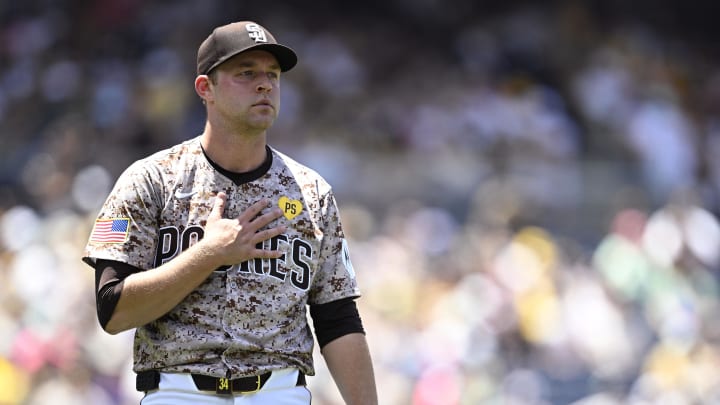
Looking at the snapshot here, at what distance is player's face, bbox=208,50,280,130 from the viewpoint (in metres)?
4.08

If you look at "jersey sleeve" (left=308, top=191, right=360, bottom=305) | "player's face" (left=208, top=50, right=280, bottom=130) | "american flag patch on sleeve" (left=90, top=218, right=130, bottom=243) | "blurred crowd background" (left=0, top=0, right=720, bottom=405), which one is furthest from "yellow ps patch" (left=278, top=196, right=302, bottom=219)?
"blurred crowd background" (left=0, top=0, right=720, bottom=405)

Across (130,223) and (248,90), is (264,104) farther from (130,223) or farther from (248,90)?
(130,223)

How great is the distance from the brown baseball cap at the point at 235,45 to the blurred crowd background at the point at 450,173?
5836 mm

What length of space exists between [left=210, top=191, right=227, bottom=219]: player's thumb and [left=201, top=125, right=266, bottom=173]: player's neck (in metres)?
0.14

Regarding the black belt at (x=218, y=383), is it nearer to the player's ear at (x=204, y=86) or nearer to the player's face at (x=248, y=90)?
the player's face at (x=248, y=90)

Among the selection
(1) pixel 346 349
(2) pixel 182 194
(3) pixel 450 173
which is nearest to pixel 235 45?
(2) pixel 182 194

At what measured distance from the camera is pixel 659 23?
61.3ft

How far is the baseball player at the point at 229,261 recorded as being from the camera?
392cm

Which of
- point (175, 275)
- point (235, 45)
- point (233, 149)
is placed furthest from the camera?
point (233, 149)

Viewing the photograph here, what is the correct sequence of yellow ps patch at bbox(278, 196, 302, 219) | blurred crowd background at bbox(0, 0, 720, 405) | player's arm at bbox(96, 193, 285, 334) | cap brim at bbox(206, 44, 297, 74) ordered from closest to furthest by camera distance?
1. player's arm at bbox(96, 193, 285, 334)
2. cap brim at bbox(206, 44, 297, 74)
3. yellow ps patch at bbox(278, 196, 302, 219)
4. blurred crowd background at bbox(0, 0, 720, 405)

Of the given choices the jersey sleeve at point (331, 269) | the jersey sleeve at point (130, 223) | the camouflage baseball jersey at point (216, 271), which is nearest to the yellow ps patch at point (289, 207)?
the camouflage baseball jersey at point (216, 271)

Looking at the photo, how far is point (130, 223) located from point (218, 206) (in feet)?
0.89

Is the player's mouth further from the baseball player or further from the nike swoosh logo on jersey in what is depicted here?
the nike swoosh logo on jersey

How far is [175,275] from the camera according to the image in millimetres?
3814
